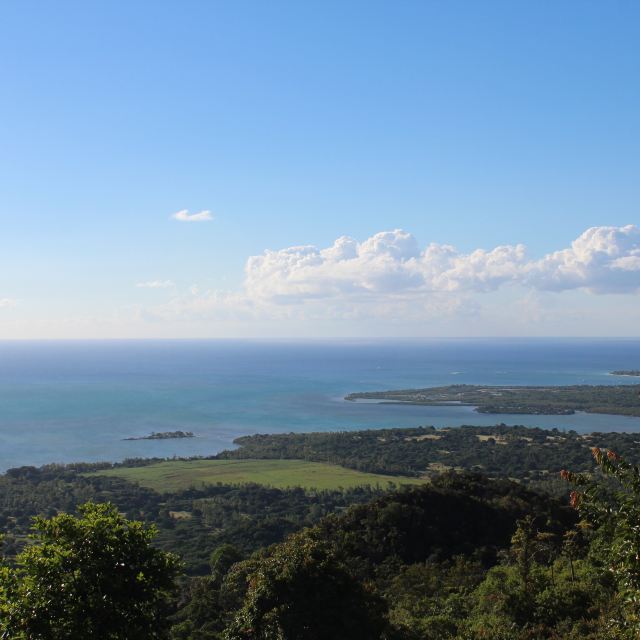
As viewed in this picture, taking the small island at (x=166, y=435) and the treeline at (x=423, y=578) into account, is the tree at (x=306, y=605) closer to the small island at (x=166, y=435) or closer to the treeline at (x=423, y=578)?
the treeline at (x=423, y=578)

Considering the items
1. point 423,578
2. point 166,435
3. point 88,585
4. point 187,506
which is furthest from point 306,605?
point 166,435

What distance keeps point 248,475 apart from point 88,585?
65.3m

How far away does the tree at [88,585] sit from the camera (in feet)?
31.3

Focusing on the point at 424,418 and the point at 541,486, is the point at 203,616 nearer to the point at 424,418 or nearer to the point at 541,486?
the point at 541,486

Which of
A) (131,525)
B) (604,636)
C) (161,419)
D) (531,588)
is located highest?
(131,525)

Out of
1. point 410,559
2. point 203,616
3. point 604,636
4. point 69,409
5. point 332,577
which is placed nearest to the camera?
point 604,636

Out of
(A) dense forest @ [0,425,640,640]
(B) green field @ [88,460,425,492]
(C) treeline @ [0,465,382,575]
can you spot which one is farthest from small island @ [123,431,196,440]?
(A) dense forest @ [0,425,640,640]

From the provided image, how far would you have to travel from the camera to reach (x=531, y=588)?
1831cm

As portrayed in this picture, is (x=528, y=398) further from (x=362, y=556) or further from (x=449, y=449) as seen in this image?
(x=362, y=556)

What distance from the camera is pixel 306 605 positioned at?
1412 centimetres

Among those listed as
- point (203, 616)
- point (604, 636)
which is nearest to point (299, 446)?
point (203, 616)

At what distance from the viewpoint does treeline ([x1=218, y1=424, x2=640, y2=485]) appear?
75.7 m

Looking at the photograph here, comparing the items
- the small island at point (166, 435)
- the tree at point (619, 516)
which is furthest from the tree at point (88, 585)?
the small island at point (166, 435)

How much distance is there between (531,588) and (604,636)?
571 cm
